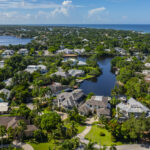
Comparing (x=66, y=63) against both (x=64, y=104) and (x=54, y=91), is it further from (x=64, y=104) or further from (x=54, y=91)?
(x=64, y=104)

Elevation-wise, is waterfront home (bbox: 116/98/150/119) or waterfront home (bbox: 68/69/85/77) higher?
waterfront home (bbox: 68/69/85/77)

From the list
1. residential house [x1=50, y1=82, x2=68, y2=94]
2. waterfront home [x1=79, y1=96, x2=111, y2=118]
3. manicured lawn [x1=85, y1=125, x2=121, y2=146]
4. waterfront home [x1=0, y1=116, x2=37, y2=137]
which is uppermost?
residential house [x1=50, y1=82, x2=68, y2=94]

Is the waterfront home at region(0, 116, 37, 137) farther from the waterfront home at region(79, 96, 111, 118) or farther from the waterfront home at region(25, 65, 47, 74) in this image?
the waterfront home at region(25, 65, 47, 74)

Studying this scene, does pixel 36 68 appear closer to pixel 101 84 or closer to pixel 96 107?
pixel 101 84

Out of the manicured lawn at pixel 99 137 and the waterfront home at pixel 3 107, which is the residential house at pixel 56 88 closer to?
the waterfront home at pixel 3 107

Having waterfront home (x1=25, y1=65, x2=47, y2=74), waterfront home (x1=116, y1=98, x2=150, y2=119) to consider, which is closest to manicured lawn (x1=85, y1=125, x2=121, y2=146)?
waterfront home (x1=116, y1=98, x2=150, y2=119)

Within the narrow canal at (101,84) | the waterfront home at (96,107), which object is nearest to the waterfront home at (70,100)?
the waterfront home at (96,107)
